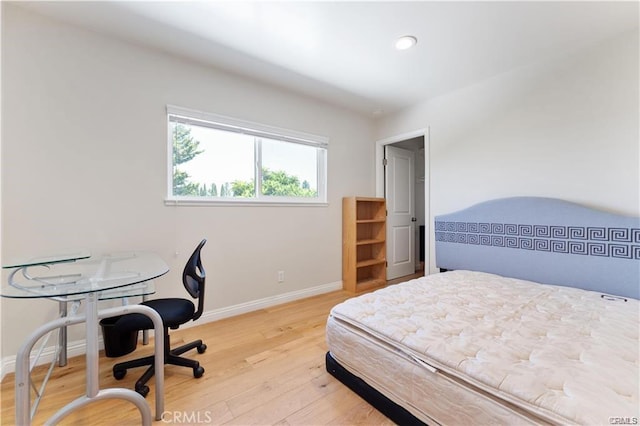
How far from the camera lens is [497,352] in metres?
1.14

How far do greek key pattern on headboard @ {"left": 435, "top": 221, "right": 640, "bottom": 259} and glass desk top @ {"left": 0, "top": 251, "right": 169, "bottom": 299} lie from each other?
2.78m

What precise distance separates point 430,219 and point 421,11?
222 cm

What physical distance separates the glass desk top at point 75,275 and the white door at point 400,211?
3215 mm

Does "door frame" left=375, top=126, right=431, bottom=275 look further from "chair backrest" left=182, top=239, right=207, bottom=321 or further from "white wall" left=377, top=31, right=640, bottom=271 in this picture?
"chair backrest" left=182, top=239, right=207, bottom=321

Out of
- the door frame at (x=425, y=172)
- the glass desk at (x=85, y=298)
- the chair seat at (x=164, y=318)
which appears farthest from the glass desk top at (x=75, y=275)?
the door frame at (x=425, y=172)

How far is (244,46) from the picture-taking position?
221 centimetres

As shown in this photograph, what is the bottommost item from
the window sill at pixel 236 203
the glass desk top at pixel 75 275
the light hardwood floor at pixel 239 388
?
the light hardwood floor at pixel 239 388

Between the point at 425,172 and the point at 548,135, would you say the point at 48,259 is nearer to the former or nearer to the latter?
the point at 425,172

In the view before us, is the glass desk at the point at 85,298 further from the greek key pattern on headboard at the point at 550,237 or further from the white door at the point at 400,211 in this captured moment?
the white door at the point at 400,211

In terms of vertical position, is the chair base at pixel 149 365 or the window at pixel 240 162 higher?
the window at pixel 240 162

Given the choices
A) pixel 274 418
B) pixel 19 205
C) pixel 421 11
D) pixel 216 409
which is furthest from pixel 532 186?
pixel 19 205

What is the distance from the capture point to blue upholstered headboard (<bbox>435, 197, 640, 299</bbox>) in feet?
6.24

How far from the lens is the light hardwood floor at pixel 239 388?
1.36 m

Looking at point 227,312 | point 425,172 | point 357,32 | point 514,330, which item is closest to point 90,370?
point 227,312
